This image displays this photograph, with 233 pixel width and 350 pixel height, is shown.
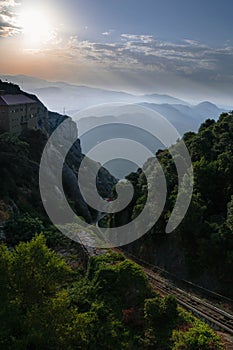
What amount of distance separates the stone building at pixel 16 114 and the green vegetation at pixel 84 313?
3856 centimetres

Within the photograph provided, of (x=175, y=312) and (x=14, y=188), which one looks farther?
(x=14, y=188)

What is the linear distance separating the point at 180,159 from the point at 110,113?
492 inches

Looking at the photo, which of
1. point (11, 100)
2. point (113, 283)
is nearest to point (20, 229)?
point (113, 283)

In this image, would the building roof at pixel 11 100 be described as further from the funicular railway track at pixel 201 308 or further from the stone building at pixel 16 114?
the funicular railway track at pixel 201 308

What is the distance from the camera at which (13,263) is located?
11.6m

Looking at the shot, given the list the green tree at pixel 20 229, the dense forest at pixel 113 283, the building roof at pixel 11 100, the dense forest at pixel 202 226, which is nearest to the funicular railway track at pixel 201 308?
the dense forest at pixel 113 283

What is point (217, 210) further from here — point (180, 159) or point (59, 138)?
point (59, 138)

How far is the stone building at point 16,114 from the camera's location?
159 ft

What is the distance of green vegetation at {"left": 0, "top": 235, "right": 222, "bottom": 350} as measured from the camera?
403 inches

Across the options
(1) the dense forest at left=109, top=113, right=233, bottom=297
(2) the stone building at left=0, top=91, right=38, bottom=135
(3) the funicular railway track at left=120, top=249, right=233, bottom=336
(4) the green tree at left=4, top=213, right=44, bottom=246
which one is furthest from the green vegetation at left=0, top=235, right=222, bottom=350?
(2) the stone building at left=0, top=91, right=38, bottom=135

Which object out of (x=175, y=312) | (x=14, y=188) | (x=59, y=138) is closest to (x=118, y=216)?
(x=14, y=188)

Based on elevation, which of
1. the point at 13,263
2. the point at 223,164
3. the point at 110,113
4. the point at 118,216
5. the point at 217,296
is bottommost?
the point at 217,296

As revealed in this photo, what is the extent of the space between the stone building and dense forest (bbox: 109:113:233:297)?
2723 centimetres

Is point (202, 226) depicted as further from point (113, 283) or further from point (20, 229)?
point (20, 229)
